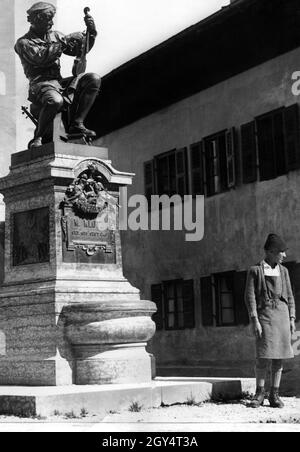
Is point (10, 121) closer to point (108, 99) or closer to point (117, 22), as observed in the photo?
point (117, 22)

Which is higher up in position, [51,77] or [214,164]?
[214,164]

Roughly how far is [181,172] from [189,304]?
2971mm

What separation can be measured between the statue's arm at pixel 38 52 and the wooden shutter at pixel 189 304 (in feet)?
35.1

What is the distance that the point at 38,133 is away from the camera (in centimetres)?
1078

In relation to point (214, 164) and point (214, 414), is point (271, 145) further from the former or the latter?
point (214, 414)

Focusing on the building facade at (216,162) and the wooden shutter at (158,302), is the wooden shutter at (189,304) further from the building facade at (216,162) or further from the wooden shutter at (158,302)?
the wooden shutter at (158,302)

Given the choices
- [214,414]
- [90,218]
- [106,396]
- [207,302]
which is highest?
[90,218]

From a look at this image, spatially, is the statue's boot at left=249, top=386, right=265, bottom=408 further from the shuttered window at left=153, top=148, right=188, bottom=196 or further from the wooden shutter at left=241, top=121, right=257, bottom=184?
the shuttered window at left=153, top=148, right=188, bottom=196

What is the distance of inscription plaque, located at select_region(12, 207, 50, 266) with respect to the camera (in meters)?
10.2

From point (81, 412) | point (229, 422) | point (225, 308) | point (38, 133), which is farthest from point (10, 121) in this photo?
point (229, 422)

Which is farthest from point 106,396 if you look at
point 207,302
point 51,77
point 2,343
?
point 207,302

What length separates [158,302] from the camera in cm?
2211

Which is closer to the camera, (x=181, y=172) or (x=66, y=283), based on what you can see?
(x=66, y=283)

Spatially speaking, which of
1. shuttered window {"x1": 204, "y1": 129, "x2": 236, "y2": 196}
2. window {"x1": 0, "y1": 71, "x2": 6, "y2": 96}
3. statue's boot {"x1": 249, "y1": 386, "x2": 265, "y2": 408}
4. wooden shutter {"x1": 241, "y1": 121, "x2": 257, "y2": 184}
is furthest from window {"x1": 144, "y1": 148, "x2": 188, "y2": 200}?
statue's boot {"x1": 249, "y1": 386, "x2": 265, "y2": 408}
